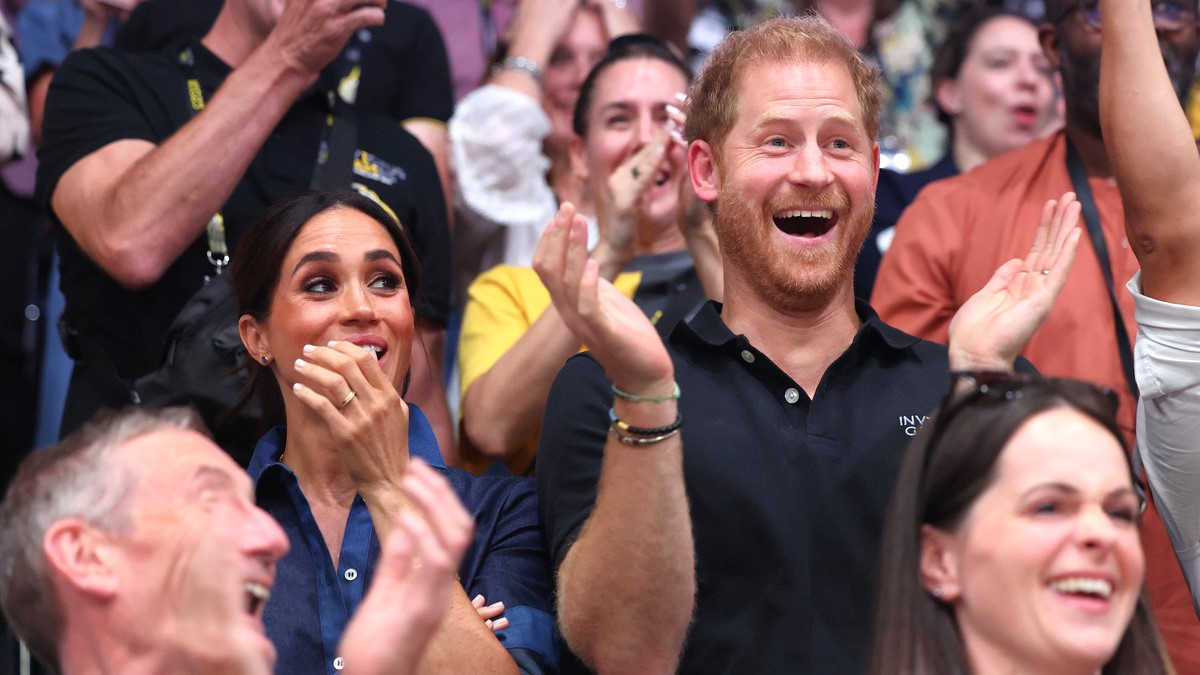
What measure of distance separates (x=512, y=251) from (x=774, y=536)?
1.89 metres

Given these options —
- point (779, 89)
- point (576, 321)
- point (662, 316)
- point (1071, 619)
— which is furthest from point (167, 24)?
point (1071, 619)

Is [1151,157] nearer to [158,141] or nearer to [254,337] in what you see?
[254,337]

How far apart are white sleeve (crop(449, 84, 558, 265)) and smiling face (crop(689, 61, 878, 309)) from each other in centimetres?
132

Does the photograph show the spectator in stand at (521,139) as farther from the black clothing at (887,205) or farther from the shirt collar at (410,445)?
the shirt collar at (410,445)

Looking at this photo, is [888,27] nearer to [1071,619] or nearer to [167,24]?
[167,24]

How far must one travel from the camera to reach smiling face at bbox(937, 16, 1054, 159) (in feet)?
16.0

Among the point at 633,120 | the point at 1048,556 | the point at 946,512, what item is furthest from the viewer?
the point at 633,120

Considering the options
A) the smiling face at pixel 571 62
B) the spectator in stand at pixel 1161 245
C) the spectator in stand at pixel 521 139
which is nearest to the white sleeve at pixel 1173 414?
the spectator in stand at pixel 1161 245

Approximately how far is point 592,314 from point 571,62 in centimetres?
251

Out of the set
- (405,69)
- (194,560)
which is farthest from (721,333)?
(405,69)

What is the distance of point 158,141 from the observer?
12.0 ft

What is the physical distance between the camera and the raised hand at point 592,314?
242cm

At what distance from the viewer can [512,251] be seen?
4414mm

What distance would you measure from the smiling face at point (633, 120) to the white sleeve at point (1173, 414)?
139cm
